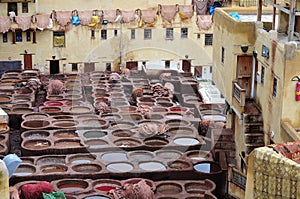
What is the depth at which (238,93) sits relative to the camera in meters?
25.5

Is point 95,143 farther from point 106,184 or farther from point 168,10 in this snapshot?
point 168,10

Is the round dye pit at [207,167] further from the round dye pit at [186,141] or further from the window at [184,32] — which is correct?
the window at [184,32]

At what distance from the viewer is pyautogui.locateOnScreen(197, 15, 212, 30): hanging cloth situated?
51094mm

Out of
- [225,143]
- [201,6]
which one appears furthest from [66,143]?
[201,6]

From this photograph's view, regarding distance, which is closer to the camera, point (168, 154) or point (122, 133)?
point (168, 154)

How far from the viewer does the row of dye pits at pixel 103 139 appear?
104ft

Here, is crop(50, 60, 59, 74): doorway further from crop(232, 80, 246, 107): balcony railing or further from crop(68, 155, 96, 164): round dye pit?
crop(232, 80, 246, 107): balcony railing

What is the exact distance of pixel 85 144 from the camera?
105 feet

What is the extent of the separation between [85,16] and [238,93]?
2630cm

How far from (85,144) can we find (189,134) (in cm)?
555

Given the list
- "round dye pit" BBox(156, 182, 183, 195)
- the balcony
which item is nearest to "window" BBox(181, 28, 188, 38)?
"round dye pit" BBox(156, 182, 183, 195)

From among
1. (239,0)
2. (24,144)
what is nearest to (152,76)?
(239,0)

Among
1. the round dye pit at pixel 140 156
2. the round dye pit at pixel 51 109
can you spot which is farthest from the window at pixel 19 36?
the round dye pit at pixel 140 156

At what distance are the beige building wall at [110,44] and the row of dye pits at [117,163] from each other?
812 inches
